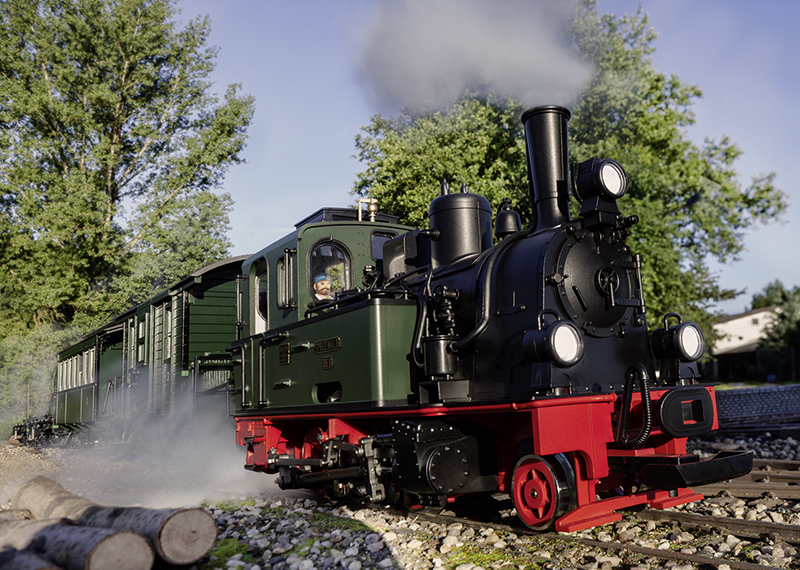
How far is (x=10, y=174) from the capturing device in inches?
803

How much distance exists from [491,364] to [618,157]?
40.7 ft

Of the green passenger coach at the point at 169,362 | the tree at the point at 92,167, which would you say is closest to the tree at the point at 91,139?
the tree at the point at 92,167

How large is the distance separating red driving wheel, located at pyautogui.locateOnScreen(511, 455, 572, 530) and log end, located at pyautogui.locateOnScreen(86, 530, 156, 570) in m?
2.35

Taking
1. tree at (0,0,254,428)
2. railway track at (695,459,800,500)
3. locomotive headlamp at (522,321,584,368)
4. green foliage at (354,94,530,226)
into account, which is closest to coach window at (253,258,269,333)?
locomotive headlamp at (522,321,584,368)

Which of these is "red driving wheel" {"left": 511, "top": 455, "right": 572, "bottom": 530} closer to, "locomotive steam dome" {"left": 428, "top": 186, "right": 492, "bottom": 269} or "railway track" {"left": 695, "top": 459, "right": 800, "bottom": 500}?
"locomotive steam dome" {"left": 428, "top": 186, "right": 492, "bottom": 269}

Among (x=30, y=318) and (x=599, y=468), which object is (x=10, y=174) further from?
(x=599, y=468)

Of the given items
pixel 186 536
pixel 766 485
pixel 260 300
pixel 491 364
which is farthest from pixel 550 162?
pixel 186 536

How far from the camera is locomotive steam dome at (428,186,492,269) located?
560 centimetres

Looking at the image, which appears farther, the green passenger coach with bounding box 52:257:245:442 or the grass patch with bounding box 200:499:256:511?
the green passenger coach with bounding box 52:257:245:442

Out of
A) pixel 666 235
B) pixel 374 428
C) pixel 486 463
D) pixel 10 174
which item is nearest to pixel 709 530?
pixel 486 463

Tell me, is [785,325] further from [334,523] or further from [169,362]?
[334,523]

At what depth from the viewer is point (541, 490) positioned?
4102mm

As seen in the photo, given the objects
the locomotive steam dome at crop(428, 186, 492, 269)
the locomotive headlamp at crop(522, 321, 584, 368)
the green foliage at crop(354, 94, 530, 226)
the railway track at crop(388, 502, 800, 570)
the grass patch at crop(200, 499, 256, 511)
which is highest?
the green foliage at crop(354, 94, 530, 226)

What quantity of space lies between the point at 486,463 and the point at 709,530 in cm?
157
